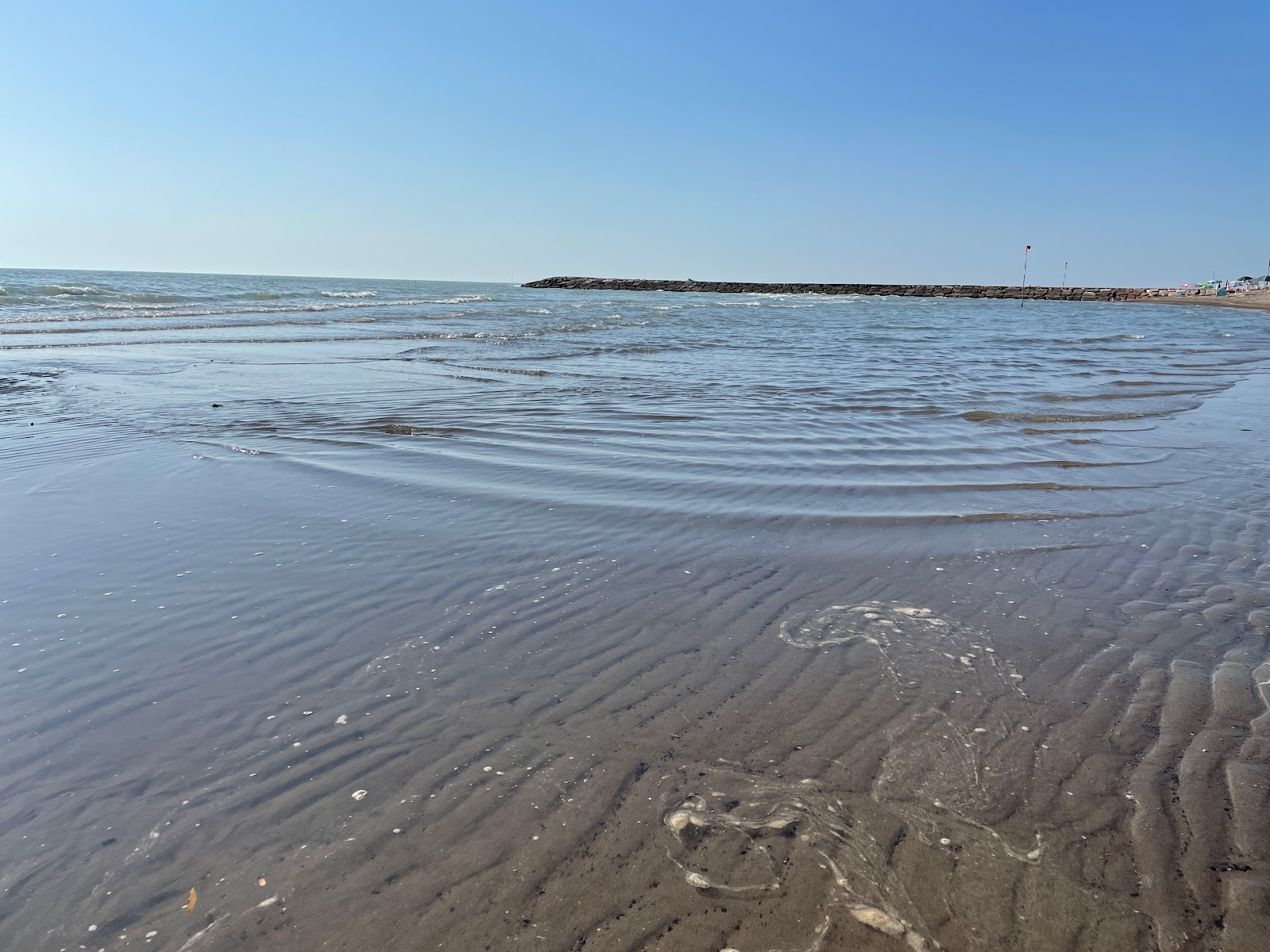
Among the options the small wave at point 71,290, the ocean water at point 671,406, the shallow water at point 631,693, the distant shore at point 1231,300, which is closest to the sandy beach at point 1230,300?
the distant shore at point 1231,300

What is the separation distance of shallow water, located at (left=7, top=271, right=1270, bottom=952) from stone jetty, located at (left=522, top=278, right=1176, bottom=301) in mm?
79571

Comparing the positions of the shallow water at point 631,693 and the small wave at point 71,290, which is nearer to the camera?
the shallow water at point 631,693

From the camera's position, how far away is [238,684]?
3.18 meters

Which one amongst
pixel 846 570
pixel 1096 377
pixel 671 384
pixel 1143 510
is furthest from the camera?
pixel 1096 377

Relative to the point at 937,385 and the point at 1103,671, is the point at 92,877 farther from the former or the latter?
the point at 937,385

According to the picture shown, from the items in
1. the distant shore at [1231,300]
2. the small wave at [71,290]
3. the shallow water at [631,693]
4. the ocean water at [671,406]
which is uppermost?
the distant shore at [1231,300]

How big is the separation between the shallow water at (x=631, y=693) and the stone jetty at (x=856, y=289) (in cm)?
7957

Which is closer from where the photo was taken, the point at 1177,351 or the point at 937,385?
the point at 937,385

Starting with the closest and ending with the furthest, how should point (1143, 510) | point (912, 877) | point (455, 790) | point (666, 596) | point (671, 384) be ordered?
point (912, 877) → point (455, 790) → point (666, 596) → point (1143, 510) → point (671, 384)

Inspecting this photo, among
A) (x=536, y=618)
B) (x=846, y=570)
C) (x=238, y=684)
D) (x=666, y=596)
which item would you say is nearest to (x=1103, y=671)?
(x=846, y=570)

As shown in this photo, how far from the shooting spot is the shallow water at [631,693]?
213 cm

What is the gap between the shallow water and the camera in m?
2.13

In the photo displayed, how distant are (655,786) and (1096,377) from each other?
538 inches

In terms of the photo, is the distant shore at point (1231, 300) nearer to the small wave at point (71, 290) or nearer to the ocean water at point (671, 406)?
the ocean water at point (671, 406)
